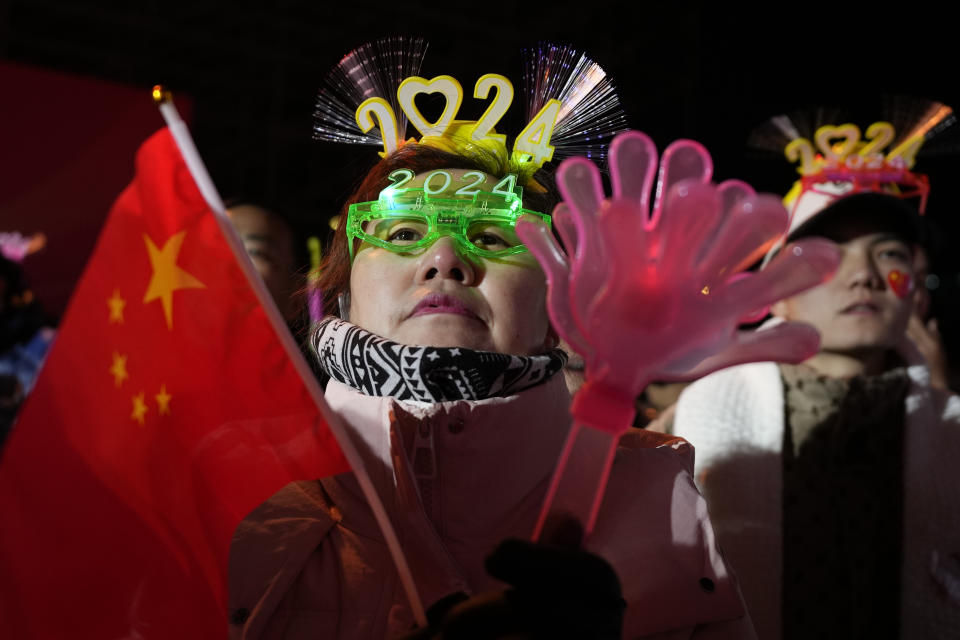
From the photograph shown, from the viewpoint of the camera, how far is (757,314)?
1151mm

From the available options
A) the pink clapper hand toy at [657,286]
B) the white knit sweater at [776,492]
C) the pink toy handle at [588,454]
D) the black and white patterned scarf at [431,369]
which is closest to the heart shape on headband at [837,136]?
the white knit sweater at [776,492]

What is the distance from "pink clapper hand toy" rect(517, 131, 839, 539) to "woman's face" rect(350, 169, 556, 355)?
1.30 feet

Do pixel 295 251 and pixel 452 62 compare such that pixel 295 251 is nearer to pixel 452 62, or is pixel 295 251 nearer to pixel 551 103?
pixel 551 103

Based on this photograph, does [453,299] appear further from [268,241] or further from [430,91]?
[268,241]

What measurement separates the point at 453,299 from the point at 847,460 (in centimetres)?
151

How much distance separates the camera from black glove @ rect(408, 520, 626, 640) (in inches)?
42.4

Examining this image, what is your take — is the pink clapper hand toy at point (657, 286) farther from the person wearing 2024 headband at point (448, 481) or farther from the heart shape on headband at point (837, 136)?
the heart shape on headband at point (837, 136)

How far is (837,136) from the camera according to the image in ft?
9.77

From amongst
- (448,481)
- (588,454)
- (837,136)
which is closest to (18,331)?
(448,481)

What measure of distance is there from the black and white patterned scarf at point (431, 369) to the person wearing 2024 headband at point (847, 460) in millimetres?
1106

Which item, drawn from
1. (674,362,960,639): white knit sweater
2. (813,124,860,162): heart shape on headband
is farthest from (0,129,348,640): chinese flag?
(813,124,860,162): heart shape on headband

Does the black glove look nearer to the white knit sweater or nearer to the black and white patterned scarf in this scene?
the black and white patterned scarf

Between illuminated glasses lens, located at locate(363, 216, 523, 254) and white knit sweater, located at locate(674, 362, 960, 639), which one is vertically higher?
illuminated glasses lens, located at locate(363, 216, 523, 254)

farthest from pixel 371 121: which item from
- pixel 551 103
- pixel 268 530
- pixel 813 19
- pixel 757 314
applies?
pixel 813 19
